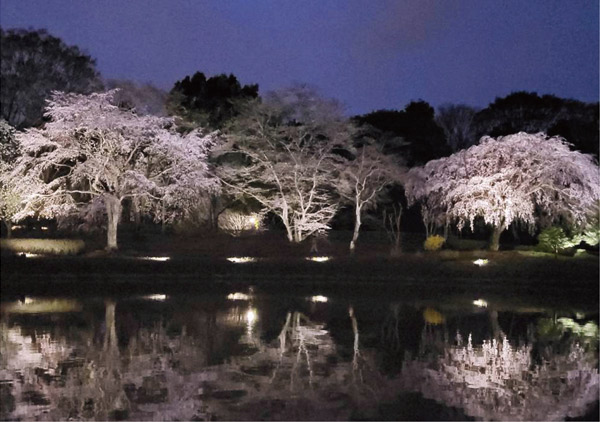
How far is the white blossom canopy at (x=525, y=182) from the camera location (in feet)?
106

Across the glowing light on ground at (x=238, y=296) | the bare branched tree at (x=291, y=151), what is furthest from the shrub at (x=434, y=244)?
the glowing light on ground at (x=238, y=296)

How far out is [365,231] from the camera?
43.6 meters

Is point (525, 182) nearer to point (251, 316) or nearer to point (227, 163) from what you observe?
point (227, 163)

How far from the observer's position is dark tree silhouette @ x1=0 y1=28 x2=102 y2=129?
1666 inches

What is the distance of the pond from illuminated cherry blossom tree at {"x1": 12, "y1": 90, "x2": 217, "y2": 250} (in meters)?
13.0

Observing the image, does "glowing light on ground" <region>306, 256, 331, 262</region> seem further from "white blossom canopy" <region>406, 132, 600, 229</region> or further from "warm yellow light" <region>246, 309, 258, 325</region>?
"warm yellow light" <region>246, 309, 258, 325</region>

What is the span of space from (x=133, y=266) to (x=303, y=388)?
18.8 m

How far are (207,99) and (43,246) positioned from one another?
13.7 metres

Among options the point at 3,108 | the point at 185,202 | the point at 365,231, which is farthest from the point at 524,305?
the point at 3,108

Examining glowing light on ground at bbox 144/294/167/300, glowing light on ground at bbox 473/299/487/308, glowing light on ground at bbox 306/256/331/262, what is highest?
glowing light on ground at bbox 306/256/331/262

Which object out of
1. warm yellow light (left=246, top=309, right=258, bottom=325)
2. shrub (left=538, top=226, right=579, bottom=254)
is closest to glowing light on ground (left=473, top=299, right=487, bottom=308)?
warm yellow light (left=246, top=309, right=258, bottom=325)

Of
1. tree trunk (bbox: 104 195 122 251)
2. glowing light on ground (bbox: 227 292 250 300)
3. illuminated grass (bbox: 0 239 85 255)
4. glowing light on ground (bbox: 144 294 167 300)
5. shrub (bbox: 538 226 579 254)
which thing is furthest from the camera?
shrub (bbox: 538 226 579 254)

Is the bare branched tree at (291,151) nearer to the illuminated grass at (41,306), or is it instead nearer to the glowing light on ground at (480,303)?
the glowing light on ground at (480,303)

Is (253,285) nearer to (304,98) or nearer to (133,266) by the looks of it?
(133,266)
